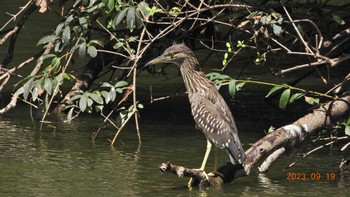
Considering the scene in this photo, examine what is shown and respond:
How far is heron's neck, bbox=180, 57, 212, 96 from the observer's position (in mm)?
8312

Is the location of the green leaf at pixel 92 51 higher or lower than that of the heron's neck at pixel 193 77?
higher

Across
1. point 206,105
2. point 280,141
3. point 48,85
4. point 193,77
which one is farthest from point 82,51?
point 280,141

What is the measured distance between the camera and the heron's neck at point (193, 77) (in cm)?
831

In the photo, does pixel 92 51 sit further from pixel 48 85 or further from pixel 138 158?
pixel 138 158

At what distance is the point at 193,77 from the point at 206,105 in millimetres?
301

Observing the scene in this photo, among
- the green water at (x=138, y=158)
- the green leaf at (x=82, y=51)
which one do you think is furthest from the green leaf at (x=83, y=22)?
the green water at (x=138, y=158)

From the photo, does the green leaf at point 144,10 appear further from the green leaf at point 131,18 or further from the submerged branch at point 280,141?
the submerged branch at point 280,141

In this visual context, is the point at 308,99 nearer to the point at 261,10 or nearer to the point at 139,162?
the point at 261,10

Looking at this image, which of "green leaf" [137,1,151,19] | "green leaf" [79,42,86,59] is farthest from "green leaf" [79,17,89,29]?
"green leaf" [137,1,151,19]

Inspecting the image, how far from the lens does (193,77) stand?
8.35 m

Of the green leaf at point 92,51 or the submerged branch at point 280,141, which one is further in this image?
the green leaf at point 92,51

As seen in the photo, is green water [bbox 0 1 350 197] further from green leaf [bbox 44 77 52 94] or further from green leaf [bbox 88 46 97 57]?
green leaf [bbox 88 46 97 57]

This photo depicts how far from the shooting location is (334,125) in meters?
8.15

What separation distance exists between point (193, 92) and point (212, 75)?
22 cm
